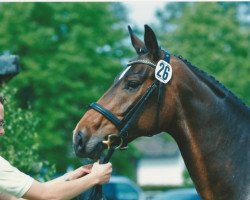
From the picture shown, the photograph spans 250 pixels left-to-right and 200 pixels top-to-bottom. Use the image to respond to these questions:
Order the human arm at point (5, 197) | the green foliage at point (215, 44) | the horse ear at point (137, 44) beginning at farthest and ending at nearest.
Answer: the green foliage at point (215, 44), the horse ear at point (137, 44), the human arm at point (5, 197)

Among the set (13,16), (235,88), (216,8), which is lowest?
(235,88)

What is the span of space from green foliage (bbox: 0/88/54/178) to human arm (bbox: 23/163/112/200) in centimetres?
356

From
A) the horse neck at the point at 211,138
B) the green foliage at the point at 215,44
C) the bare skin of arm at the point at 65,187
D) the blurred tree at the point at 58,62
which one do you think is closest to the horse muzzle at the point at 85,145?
the bare skin of arm at the point at 65,187

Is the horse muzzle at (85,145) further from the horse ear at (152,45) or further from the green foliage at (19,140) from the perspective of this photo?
the green foliage at (19,140)

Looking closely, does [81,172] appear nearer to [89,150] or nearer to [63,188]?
[89,150]

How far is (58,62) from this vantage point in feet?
85.6

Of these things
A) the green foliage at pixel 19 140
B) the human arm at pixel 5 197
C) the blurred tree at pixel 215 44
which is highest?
the human arm at pixel 5 197

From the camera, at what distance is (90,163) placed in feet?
16.2

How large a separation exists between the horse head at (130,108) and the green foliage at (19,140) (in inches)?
131

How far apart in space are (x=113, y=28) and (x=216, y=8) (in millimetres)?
6512

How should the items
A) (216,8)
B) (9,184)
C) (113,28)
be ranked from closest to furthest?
1. (9,184)
2. (113,28)
3. (216,8)

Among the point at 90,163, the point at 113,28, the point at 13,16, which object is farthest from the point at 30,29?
the point at 90,163

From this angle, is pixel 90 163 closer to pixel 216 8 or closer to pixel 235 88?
pixel 235 88

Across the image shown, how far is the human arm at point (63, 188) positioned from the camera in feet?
13.9
